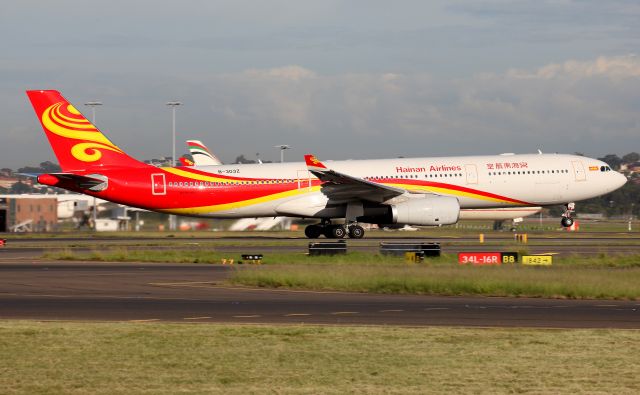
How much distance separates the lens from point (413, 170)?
2067 inches

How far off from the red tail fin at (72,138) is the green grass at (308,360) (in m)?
34.1

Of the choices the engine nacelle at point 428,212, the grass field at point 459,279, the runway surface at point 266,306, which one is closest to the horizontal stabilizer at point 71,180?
the engine nacelle at point 428,212

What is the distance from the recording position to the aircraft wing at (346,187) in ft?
160

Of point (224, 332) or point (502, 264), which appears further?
point (502, 264)

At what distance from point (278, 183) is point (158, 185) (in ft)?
20.7

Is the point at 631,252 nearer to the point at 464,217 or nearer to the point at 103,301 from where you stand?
the point at 464,217

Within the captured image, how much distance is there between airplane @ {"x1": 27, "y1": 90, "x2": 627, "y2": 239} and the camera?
5125 cm

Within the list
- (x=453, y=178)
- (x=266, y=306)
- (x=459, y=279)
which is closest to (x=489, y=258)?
(x=459, y=279)

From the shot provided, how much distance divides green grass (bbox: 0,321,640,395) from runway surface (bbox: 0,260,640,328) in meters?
1.69

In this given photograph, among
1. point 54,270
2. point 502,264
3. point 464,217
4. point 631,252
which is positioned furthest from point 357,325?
point 464,217

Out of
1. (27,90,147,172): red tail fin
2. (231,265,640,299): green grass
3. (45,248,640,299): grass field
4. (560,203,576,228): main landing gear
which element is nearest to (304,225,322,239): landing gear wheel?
(27,90,147,172): red tail fin

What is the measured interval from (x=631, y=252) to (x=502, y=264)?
10335mm

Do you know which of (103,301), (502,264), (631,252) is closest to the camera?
(103,301)

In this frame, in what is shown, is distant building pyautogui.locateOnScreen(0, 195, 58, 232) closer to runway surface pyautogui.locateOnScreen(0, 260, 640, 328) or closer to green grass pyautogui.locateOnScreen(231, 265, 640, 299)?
runway surface pyautogui.locateOnScreen(0, 260, 640, 328)
